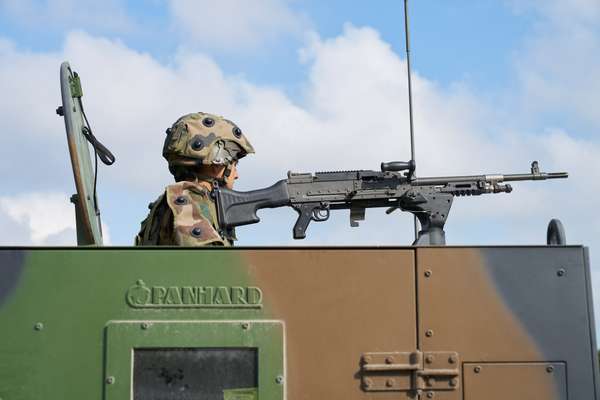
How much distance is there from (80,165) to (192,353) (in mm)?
1136

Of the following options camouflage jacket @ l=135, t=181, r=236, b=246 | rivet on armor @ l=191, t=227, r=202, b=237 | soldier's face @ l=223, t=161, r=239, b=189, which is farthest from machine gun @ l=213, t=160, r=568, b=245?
rivet on armor @ l=191, t=227, r=202, b=237

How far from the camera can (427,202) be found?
667 centimetres

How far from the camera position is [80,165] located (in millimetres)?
3768

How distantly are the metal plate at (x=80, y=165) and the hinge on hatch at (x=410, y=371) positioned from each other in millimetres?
1495

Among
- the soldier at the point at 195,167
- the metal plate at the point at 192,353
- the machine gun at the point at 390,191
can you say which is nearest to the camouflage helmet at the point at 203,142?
the soldier at the point at 195,167

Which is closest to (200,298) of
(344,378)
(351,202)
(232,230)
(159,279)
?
(159,279)

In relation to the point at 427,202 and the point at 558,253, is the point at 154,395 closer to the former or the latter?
the point at 558,253

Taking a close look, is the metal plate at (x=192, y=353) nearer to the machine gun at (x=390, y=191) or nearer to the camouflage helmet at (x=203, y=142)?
the camouflage helmet at (x=203, y=142)

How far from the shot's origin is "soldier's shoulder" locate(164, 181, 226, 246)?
3.57 meters

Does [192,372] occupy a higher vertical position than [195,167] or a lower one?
lower

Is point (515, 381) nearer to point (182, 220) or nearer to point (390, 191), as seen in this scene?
point (182, 220)

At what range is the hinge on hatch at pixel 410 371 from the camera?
3.06 metres

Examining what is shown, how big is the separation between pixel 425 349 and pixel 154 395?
947mm

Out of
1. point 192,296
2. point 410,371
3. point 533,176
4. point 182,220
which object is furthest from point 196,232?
point 533,176
